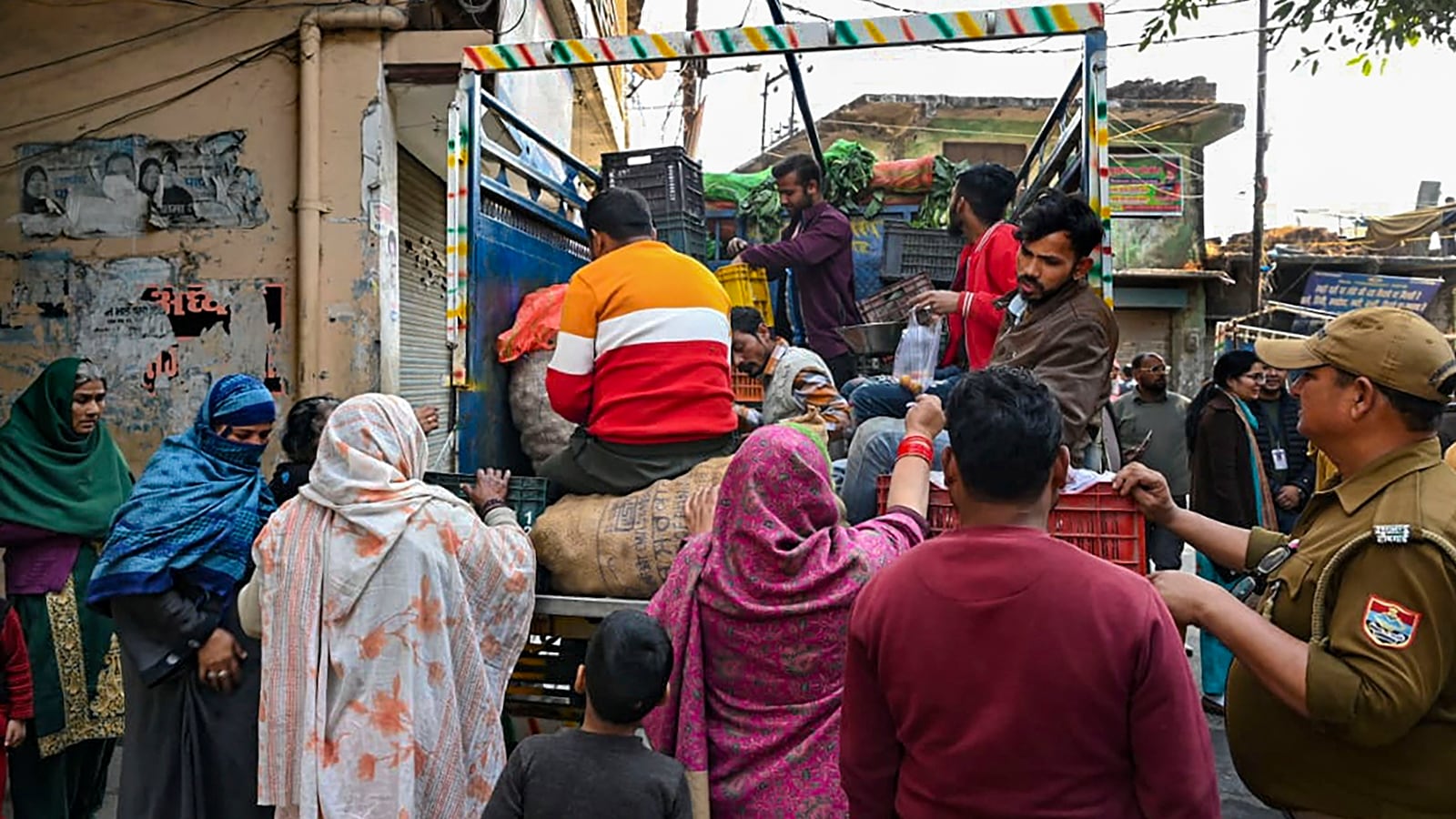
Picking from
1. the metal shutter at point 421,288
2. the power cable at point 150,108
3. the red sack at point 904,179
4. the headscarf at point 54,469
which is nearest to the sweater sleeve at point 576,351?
the headscarf at point 54,469

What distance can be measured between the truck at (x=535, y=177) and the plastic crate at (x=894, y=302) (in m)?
0.82

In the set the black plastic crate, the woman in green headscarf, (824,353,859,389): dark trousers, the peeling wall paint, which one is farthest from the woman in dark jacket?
the peeling wall paint

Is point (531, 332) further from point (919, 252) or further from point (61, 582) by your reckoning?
point (919, 252)

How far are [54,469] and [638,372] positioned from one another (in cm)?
227

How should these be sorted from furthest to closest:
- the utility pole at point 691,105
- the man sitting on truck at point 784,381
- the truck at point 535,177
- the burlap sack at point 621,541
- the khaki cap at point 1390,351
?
the utility pole at point 691,105
the man sitting on truck at point 784,381
the truck at point 535,177
the burlap sack at point 621,541
the khaki cap at point 1390,351

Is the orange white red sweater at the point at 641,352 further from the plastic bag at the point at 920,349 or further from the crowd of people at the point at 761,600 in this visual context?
the plastic bag at the point at 920,349

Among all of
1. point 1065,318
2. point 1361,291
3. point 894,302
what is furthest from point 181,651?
point 1361,291

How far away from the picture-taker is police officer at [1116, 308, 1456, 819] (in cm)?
174

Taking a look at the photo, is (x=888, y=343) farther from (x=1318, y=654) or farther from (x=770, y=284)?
(x=1318, y=654)

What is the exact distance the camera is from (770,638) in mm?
2170

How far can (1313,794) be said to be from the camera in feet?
6.40

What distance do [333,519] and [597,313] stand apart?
1.21 m

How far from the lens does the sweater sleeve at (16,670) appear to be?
3.20m

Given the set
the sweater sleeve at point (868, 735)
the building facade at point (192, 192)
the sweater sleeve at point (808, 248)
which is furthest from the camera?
the building facade at point (192, 192)
